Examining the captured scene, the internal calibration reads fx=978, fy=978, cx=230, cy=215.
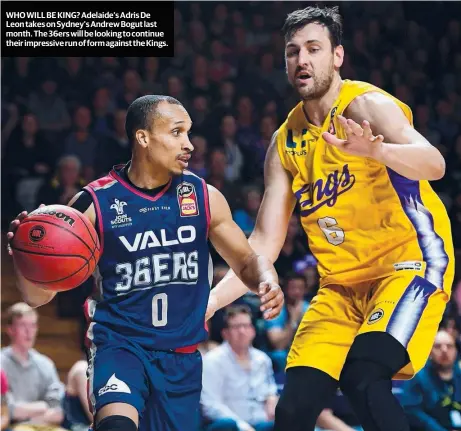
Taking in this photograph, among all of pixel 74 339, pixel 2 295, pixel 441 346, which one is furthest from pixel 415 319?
pixel 2 295

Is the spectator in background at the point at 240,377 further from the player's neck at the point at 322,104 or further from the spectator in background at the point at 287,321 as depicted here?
the player's neck at the point at 322,104

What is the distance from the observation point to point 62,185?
9.49m

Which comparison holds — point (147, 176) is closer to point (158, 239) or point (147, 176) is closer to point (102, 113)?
point (158, 239)

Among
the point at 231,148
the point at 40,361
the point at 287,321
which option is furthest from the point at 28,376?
the point at 231,148

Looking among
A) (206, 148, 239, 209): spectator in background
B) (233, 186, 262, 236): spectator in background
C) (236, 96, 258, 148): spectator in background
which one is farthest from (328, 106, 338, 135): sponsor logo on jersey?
(236, 96, 258, 148): spectator in background

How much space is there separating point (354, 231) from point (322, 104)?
0.65 metres

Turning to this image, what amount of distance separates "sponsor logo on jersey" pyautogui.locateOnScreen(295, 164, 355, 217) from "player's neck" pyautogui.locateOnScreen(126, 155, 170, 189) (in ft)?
2.22

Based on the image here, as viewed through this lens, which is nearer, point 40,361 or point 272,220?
point 272,220

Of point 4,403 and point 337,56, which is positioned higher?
point 337,56

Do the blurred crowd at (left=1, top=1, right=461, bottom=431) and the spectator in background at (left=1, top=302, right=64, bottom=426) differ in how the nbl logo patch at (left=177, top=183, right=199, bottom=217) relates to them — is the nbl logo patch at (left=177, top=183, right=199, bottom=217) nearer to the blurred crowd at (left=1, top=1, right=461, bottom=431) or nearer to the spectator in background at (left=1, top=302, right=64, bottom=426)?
the blurred crowd at (left=1, top=1, right=461, bottom=431)

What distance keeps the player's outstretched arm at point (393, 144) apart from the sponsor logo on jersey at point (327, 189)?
0.88ft

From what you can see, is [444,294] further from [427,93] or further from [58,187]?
[427,93]

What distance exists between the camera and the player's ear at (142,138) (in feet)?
14.8

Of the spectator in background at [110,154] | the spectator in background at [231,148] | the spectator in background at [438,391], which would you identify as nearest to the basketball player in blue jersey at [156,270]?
the spectator in background at [438,391]
